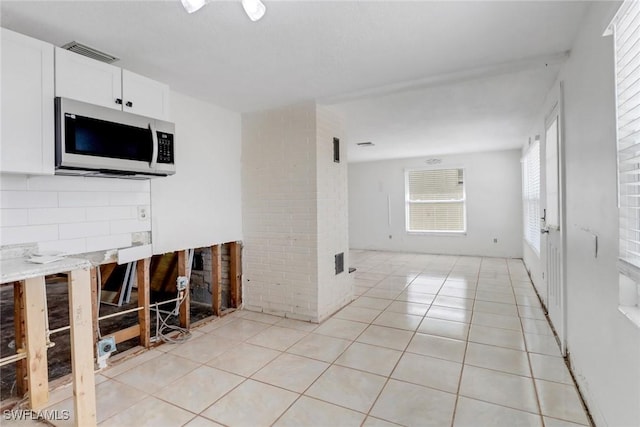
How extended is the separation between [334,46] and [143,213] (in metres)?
2.07

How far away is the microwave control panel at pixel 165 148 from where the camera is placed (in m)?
2.49

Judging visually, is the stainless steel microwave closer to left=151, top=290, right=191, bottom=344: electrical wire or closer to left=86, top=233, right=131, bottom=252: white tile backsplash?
left=86, top=233, right=131, bottom=252: white tile backsplash

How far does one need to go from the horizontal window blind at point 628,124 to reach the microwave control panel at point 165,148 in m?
2.76

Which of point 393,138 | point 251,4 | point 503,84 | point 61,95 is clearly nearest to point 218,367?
point 61,95

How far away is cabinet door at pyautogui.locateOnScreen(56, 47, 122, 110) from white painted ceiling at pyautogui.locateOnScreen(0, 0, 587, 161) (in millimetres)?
139

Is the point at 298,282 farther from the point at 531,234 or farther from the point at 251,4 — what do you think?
the point at 531,234

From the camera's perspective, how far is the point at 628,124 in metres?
1.37

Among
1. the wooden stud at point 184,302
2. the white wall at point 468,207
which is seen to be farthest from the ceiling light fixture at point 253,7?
the white wall at point 468,207

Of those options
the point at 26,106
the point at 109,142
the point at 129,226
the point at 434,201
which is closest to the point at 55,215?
the point at 129,226

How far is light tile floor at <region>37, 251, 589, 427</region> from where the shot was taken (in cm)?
190

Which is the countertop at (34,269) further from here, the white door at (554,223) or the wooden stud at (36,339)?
the white door at (554,223)

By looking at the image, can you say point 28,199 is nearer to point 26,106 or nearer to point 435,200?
point 26,106

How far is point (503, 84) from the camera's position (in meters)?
3.09

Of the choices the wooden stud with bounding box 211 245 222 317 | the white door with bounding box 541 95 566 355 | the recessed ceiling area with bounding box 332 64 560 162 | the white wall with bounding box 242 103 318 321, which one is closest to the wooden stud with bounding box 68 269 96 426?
the wooden stud with bounding box 211 245 222 317
